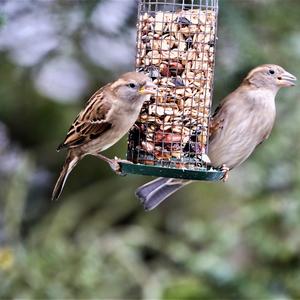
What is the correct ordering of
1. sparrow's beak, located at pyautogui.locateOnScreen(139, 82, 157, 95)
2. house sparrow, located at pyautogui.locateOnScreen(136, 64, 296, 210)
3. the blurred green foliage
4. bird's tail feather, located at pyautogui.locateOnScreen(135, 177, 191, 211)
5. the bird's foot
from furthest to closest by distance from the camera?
the blurred green foliage → house sparrow, located at pyautogui.locateOnScreen(136, 64, 296, 210) → bird's tail feather, located at pyautogui.locateOnScreen(135, 177, 191, 211) → the bird's foot → sparrow's beak, located at pyautogui.locateOnScreen(139, 82, 157, 95)

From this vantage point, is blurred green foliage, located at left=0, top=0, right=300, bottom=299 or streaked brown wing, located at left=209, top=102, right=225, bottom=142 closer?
streaked brown wing, located at left=209, top=102, right=225, bottom=142

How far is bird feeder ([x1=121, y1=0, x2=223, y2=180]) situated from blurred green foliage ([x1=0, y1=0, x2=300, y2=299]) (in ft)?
3.13

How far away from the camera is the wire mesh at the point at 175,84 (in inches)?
174

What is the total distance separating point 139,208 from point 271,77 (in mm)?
3452

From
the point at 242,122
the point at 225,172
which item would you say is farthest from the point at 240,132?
the point at 225,172

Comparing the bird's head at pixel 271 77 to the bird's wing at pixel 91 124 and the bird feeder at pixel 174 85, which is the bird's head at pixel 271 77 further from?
the bird's wing at pixel 91 124

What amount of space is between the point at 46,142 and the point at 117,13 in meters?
2.58

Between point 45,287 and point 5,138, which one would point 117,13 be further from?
point 5,138

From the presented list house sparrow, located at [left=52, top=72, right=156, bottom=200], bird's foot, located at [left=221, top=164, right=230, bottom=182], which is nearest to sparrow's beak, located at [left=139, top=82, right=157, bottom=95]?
house sparrow, located at [left=52, top=72, right=156, bottom=200]

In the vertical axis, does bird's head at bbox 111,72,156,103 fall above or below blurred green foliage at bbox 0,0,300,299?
above

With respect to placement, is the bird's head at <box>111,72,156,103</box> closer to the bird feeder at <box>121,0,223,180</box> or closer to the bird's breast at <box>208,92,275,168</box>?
the bird feeder at <box>121,0,223,180</box>

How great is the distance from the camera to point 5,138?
24.5 feet

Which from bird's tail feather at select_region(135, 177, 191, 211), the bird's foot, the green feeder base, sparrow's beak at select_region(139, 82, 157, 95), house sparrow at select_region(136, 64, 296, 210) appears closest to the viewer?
the green feeder base

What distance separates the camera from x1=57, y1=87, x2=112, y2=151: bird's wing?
14.6 feet
